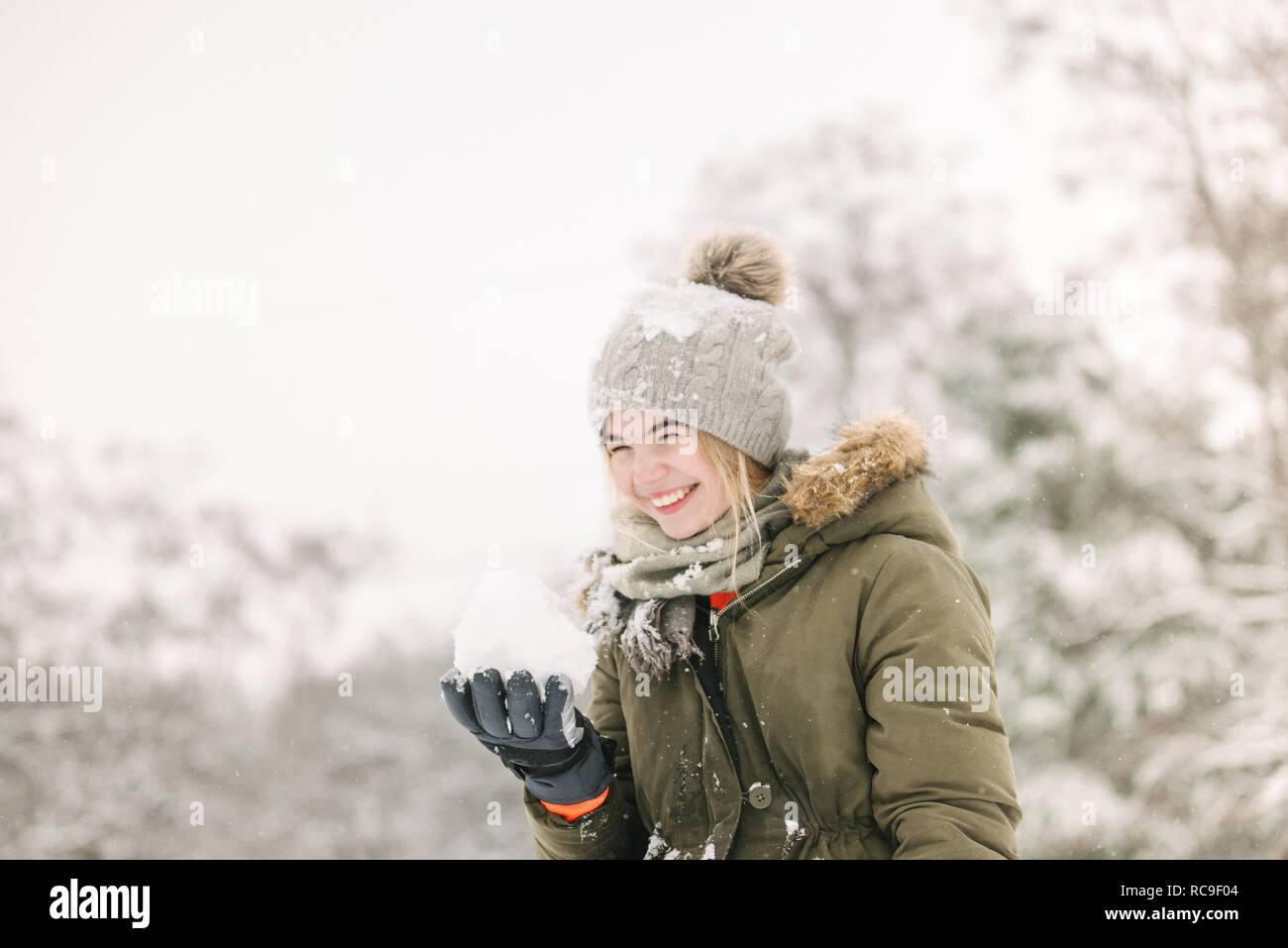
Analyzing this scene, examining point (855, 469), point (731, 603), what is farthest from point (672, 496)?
point (855, 469)

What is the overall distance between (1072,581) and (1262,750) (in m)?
2.64

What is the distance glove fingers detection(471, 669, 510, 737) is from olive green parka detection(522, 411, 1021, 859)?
0.32 m

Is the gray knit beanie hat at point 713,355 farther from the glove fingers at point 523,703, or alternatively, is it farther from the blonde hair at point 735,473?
the glove fingers at point 523,703

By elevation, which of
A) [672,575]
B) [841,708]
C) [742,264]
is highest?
[742,264]

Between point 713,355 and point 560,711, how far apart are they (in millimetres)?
840

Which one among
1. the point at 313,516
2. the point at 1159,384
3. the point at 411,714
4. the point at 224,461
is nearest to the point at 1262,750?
the point at 1159,384

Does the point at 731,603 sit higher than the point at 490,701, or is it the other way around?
the point at 731,603

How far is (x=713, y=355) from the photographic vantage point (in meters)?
1.94

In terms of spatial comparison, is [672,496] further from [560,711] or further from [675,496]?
[560,711]

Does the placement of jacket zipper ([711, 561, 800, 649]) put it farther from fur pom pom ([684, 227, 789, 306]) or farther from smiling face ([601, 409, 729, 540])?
fur pom pom ([684, 227, 789, 306])

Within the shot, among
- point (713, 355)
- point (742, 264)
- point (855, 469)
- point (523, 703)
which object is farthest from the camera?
point (742, 264)

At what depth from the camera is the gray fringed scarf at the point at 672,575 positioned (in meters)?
1.74

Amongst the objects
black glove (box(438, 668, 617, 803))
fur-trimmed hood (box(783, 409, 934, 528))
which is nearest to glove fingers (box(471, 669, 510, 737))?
black glove (box(438, 668, 617, 803))

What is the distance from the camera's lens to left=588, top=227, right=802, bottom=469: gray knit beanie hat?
1.90m
